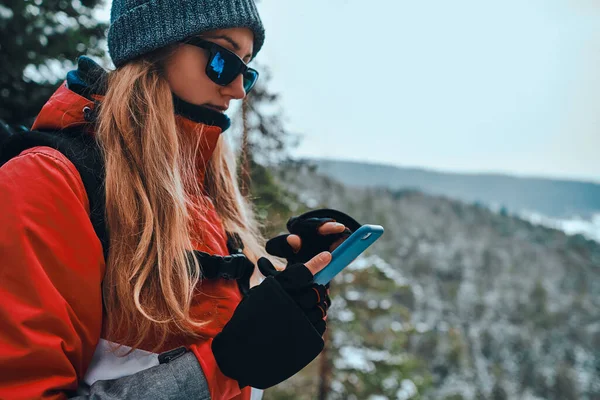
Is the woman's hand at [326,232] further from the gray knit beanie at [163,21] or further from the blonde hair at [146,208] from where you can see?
the gray knit beanie at [163,21]

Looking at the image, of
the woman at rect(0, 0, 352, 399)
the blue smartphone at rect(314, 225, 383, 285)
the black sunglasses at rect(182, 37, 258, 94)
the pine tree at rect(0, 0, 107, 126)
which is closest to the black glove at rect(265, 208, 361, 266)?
the woman at rect(0, 0, 352, 399)

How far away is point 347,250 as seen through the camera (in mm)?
995

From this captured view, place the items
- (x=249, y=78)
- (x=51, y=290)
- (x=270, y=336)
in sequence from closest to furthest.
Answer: (x=51, y=290), (x=270, y=336), (x=249, y=78)

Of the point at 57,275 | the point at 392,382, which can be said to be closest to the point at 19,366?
the point at 57,275

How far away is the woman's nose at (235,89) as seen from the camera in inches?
49.5

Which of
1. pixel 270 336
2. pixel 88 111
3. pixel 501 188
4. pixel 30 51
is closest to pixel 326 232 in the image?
pixel 270 336

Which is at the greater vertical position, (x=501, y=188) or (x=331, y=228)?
(x=331, y=228)

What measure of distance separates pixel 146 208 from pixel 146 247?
102 millimetres

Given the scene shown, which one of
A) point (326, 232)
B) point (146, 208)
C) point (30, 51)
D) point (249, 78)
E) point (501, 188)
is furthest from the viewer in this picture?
point (501, 188)

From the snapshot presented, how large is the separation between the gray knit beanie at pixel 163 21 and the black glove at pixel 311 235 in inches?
24.9

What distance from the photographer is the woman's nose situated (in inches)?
49.5

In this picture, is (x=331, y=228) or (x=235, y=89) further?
(x=235, y=89)

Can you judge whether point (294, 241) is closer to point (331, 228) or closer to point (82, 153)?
point (331, 228)

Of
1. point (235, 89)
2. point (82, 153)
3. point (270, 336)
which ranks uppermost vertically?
point (235, 89)
